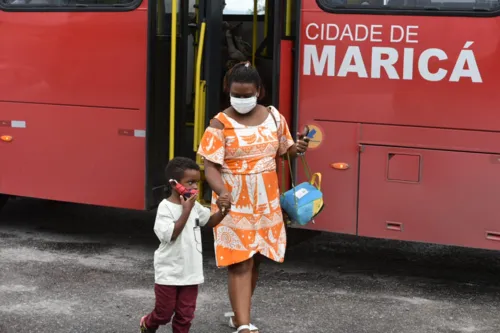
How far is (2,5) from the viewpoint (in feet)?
23.8

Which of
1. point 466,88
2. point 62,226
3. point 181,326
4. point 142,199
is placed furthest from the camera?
point 62,226

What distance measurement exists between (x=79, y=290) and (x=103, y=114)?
1.53 m

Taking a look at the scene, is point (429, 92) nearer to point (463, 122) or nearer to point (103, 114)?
point (463, 122)

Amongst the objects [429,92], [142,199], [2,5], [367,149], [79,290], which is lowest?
[79,290]

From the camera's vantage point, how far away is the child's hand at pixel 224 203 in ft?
15.0

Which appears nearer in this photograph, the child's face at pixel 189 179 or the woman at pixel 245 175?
the child's face at pixel 189 179

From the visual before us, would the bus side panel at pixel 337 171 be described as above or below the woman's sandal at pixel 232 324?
above

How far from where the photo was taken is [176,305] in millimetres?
4629

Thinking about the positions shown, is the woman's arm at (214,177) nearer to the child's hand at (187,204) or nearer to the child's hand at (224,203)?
the child's hand at (224,203)

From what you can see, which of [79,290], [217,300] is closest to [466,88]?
[217,300]

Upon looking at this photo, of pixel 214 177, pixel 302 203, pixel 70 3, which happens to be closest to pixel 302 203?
pixel 302 203

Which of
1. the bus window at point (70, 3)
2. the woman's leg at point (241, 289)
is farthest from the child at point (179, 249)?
the bus window at point (70, 3)

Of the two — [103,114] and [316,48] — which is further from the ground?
[316,48]

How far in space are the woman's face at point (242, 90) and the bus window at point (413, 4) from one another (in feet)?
4.81
